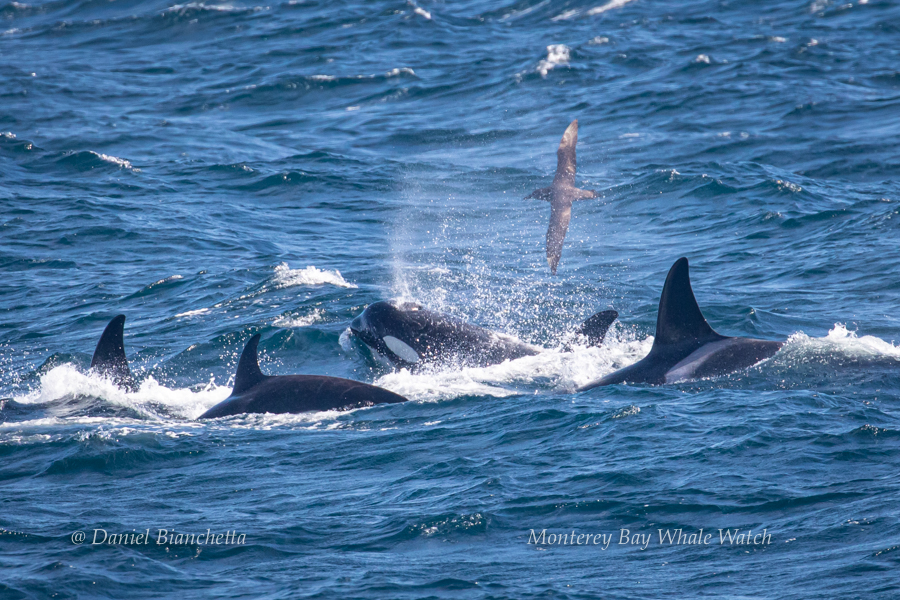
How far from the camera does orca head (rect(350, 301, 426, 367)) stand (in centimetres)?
1338

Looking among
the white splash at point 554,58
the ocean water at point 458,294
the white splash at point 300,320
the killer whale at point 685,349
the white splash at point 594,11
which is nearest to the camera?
the ocean water at point 458,294

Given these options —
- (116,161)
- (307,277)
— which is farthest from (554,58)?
(307,277)

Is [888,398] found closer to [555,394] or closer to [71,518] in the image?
[555,394]

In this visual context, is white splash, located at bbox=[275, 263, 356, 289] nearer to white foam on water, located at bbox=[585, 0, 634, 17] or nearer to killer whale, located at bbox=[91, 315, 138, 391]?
killer whale, located at bbox=[91, 315, 138, 391]

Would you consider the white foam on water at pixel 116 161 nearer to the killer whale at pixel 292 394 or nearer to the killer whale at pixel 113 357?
the killer whale at pixel 113 357

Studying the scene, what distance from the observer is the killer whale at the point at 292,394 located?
38.3 feet

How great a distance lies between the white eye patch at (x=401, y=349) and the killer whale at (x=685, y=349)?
251 cm

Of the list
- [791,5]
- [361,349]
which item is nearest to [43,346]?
[361,349]

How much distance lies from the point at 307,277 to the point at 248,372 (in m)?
7.14

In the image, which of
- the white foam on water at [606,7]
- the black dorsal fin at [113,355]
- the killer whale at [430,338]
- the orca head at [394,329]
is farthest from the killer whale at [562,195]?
the white foam on water at [606,7]

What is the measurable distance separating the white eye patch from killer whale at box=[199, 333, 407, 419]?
154cm

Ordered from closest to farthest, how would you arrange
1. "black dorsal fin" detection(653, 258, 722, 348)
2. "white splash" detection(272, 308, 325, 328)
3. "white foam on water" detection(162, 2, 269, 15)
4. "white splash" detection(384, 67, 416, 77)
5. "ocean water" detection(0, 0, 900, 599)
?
"ocean water" detection(0, 0, 900, 599)
"black dorsal fin" detection(653, 258, 722, 348)
"white splash" detection(272, 308, 325, 328)
"white splash" detection(384, 67, 416, 77)
"white foam on water" detection(162, 2, 269, 15)

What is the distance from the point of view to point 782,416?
10523mm

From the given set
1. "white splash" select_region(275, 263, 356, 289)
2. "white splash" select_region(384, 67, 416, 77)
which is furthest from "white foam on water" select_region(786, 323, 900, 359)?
"white splash" select_region(384, 67, 416, 77)
